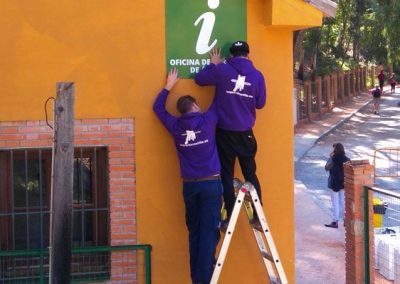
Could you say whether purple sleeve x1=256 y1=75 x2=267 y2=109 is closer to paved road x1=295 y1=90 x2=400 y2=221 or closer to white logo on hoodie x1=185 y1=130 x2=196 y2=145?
white logo on hoodie x1=185 y1=130 x2=196 y2=145

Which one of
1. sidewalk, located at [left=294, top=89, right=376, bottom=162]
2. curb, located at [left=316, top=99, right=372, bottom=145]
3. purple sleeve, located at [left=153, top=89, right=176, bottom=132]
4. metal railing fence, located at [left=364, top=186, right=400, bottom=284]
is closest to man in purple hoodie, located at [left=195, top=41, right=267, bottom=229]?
purple sleeve, located at [left=153, top=89, right=176, bottom=132]

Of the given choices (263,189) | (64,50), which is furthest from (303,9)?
(64,50)

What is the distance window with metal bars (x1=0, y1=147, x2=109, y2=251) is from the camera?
7.73 m

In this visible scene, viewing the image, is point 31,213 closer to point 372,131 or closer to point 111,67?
point 111,67

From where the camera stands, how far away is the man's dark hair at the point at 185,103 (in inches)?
286

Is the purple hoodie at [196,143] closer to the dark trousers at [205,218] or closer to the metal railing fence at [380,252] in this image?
the dark trousers at [205,218]

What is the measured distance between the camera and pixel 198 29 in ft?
25.3

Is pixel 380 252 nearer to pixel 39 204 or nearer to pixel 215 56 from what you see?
pixel 215 56

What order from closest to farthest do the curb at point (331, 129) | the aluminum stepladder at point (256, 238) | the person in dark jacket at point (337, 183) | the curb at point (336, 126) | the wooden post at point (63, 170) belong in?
the wooden post at point (63, 170) < the aluminum stepladder at point (256, 238) < the person in dark jacket at point (337, 183) < the curb at point (331, 129) < the curb at point (336, 126)

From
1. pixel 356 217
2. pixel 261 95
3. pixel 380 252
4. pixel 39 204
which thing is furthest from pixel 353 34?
pixel 39 204

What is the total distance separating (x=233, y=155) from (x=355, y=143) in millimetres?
23115

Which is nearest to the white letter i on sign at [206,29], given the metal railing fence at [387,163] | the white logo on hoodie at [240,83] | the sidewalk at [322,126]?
the white logo on hoodie at [240,83]

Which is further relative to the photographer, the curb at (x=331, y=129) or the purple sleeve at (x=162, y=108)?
the curb at (x=331, y=129)

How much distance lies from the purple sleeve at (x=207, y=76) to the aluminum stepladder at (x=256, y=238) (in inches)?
38.1
